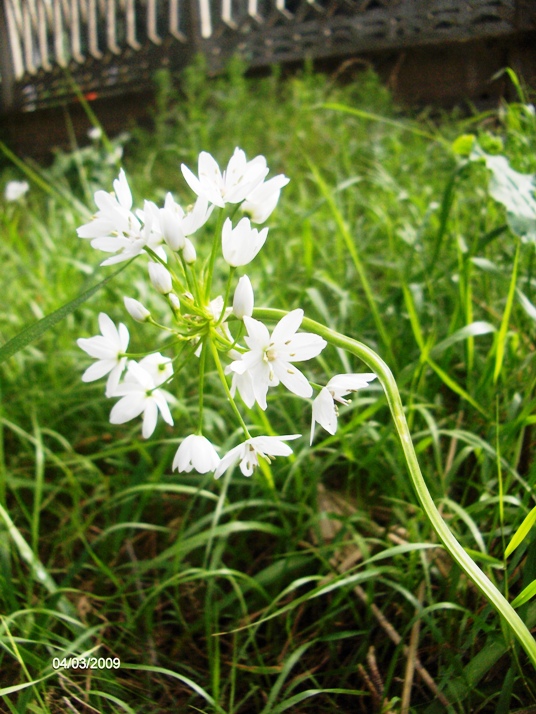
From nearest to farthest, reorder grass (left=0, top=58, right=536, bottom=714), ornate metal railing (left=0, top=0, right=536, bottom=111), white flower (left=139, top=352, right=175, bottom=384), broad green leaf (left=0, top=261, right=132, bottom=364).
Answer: broad green leaf (left=0, top=261, right=132, bottom=364) → white flower (left=139, top=352, right=175, bottom=384) → grass (left=0, top=58, right=536, bottom=714) → ornate metal railing (left=0, top=0, right=536, bottom=111)

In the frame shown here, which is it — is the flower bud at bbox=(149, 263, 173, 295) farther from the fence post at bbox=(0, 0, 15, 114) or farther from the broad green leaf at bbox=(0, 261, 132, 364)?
the fence post at bbox=(0, 0, 15, 114)

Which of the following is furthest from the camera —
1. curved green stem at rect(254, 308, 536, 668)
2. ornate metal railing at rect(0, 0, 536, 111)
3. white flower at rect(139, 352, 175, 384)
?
ornate metal railing at rect(0, 0, 536, 111)

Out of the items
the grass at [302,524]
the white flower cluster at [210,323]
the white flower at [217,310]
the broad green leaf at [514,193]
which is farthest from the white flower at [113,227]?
the broad green leaf at [514,193]

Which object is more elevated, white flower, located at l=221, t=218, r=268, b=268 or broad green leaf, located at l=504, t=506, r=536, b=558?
white flower, located at l=221, t=218, r=268, b=268

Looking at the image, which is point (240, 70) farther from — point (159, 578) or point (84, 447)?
point (159, 578)

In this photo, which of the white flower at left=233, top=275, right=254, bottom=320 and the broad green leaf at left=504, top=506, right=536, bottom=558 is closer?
the white flower at left=233, top=275, right=254, bottom=320

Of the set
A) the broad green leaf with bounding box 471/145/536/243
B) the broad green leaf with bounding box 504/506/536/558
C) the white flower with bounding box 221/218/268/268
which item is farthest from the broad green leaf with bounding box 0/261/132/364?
the broad green leaf with bounding box 471/145/536/243

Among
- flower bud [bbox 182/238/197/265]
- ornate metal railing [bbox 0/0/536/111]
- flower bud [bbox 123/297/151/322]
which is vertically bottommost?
flower bud [bbox 123/297/151/322]
